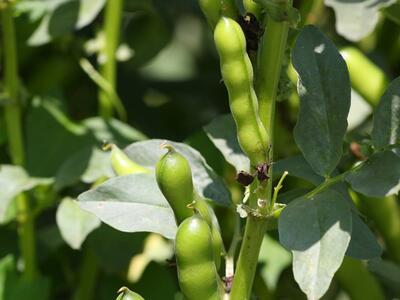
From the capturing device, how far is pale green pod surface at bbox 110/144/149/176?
0.98 meters

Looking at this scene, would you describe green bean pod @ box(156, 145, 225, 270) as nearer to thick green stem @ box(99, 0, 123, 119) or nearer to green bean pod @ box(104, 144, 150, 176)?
green bean pod @ box(104, 144, 150, 176)

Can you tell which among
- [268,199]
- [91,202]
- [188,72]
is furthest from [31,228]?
[188,72]

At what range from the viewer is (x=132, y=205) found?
90cm

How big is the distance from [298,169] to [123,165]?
0.58 feet

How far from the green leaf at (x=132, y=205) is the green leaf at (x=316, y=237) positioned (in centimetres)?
14

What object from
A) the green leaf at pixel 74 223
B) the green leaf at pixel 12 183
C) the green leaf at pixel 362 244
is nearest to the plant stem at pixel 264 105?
the green leaf at pixel 362 244

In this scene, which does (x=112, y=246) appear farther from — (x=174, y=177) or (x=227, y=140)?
(x=174, y=177)

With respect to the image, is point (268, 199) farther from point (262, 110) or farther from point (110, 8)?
point (110, 8)

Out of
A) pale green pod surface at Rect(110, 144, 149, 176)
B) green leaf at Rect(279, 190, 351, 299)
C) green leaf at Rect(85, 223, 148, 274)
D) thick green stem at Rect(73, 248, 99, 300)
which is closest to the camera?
green leaf at Rect(279, 190, 351, 299)

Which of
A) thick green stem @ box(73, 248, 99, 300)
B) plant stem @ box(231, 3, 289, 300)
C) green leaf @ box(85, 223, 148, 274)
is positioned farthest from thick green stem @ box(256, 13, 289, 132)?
thick green stem @ box(73, 248, 99, 300)

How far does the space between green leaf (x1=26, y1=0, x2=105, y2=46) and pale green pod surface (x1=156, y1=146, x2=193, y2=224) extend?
51cm

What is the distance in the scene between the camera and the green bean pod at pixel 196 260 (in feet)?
2.57

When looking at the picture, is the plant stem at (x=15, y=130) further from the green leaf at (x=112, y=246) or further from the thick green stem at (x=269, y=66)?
the thick green stem at (x=269, y=66)

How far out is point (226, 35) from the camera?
0.78 m
